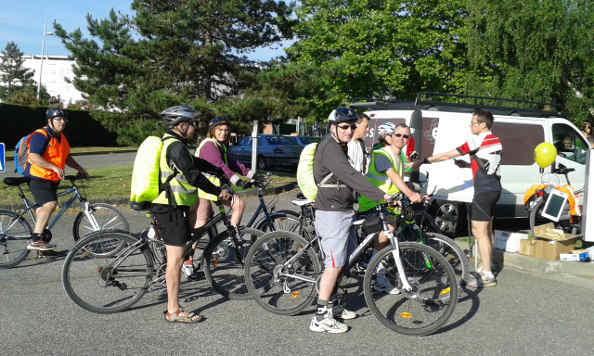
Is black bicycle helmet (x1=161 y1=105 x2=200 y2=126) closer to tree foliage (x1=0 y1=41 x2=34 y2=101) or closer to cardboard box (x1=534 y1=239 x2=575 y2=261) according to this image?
cardboard box (x1=534 y1=239 x2=575 y2=261)

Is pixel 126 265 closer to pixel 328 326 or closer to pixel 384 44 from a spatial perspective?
pixel 328 326

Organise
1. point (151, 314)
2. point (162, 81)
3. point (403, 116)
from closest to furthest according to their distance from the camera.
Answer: point (151, 314) → point (403, 116) → point (162, 81)

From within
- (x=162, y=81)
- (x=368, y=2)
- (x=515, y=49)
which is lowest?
(x=162, y=81)

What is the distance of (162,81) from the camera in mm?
15719

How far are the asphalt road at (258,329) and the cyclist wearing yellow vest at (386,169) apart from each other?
45 cm

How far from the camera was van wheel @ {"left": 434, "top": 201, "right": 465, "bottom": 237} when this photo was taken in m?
7.99

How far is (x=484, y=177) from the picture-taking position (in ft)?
17.9

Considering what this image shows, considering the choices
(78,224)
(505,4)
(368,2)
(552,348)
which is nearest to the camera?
(552,348)

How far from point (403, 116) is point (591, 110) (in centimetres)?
1643

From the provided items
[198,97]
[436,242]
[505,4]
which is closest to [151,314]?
[436,242]

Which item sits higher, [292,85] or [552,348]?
[292,85]

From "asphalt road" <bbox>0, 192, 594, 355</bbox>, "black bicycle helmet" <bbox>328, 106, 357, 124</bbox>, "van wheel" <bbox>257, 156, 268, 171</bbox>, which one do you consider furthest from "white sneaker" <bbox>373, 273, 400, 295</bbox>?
"van wheel" <bbox>257, 156, 268, 171</bbox>

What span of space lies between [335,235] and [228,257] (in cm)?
140

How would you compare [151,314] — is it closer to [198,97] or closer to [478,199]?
[478,199]
